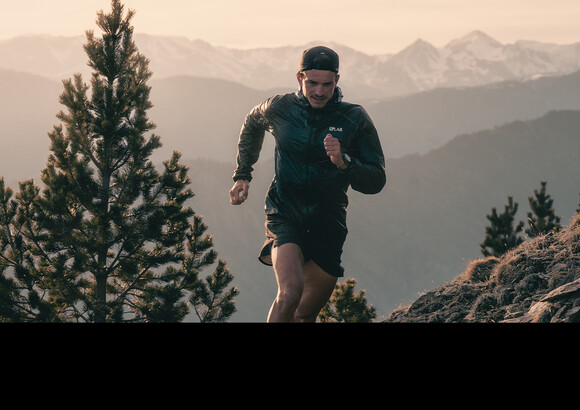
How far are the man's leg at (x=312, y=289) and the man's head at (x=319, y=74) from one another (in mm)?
1162

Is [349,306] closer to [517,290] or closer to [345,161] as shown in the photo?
[517,290]

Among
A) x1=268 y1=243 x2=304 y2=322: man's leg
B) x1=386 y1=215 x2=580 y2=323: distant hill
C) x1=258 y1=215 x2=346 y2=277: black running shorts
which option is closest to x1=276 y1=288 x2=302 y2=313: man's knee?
x1=268 y1=243 x2=304 y2=322: man's leg

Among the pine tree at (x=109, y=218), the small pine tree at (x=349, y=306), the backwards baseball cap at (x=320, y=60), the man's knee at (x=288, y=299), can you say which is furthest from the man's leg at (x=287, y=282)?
the small pine tree at (x=349, y=306)

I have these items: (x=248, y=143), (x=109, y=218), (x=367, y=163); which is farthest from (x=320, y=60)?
(x=109, y=218)

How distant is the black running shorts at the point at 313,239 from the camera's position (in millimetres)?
4543

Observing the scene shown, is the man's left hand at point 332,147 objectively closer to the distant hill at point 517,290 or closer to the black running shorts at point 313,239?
the black running shorts at point 313,239

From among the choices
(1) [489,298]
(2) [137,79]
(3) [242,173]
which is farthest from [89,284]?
(3) [242,173]

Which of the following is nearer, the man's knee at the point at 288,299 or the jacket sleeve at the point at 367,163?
the man's knee at the point at 288,299

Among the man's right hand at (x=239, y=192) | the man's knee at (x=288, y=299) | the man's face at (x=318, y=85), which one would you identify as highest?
the man's face at (x=318, y=85)

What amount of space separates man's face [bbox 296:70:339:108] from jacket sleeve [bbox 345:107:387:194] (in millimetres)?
302

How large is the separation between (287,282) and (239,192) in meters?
A: 0.91
